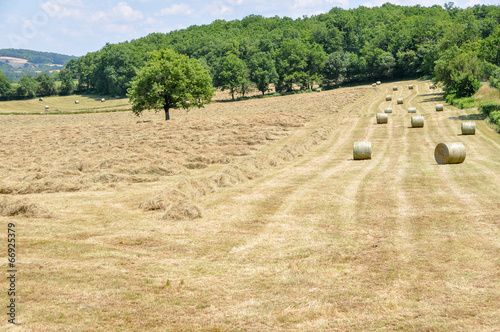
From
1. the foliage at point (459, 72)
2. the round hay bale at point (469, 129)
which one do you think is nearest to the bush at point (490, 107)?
the round hay bale at point (469, 129)

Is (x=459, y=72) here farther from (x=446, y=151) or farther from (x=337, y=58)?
(x=337, y=58)

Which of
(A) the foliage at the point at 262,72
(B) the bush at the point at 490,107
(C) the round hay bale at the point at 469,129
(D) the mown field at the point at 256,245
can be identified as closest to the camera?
(D) the mown field at the point at 256,245

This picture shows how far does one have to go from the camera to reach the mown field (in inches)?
313

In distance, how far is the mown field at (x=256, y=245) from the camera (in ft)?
26.1

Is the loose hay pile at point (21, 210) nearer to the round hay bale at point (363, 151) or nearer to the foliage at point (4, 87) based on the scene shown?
the round hay bale at point (363, 151)

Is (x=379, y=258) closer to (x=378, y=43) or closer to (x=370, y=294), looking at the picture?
(x=370, y=294)

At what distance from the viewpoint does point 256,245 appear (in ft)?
38.7

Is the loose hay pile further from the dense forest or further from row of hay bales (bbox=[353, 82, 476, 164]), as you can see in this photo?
the dense forest

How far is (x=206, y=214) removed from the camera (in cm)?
1491

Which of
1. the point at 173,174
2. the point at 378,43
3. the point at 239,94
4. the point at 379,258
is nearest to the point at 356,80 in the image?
the point at 378,43

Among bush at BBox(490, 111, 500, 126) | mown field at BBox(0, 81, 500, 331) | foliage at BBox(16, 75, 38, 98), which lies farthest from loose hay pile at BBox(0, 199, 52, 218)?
foliage at BBox(16, 75, 38, 98)

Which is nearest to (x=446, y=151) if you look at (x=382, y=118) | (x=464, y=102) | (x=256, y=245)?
(x=256, y=245)

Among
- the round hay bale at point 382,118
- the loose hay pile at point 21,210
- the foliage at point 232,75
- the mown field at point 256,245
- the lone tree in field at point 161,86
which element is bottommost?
the mown field at point 256,245

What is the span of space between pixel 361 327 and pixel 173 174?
17.0 metres
